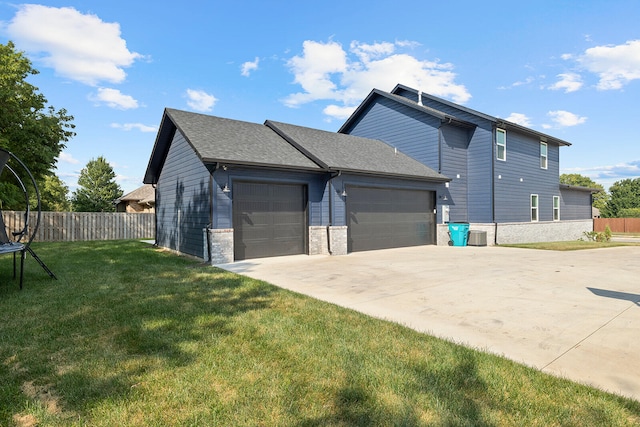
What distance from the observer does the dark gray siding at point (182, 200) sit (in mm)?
10664

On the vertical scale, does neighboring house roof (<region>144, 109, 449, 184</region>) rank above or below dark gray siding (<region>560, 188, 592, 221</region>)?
above

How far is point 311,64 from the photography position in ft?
63.7

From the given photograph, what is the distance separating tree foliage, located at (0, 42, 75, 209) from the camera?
52.9 ft

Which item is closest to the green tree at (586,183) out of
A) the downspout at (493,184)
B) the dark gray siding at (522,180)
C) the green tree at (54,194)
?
the dark gray siding at (522,180)

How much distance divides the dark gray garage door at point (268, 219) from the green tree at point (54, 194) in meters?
33.7

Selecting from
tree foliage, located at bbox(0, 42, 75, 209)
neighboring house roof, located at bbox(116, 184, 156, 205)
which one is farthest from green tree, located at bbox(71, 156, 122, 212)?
tree foliage, located at bbox(0, 42, 75, 209)

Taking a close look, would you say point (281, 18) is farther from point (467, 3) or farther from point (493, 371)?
point (493, 371)

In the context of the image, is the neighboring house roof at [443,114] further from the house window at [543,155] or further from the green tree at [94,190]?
the green tree at [94,190]

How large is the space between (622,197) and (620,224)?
27157 mm

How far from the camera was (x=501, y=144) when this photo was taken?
1691 centimetres

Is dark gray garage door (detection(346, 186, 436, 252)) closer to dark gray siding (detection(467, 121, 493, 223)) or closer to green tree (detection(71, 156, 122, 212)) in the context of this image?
dark gray siding (detection(467, 121, 493, 223))

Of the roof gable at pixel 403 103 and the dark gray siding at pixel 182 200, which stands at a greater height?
the roof gable at pixel 403 103

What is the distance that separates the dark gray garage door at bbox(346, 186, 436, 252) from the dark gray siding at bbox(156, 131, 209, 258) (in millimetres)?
5511

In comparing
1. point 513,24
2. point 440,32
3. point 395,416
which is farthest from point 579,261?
point 395,416
